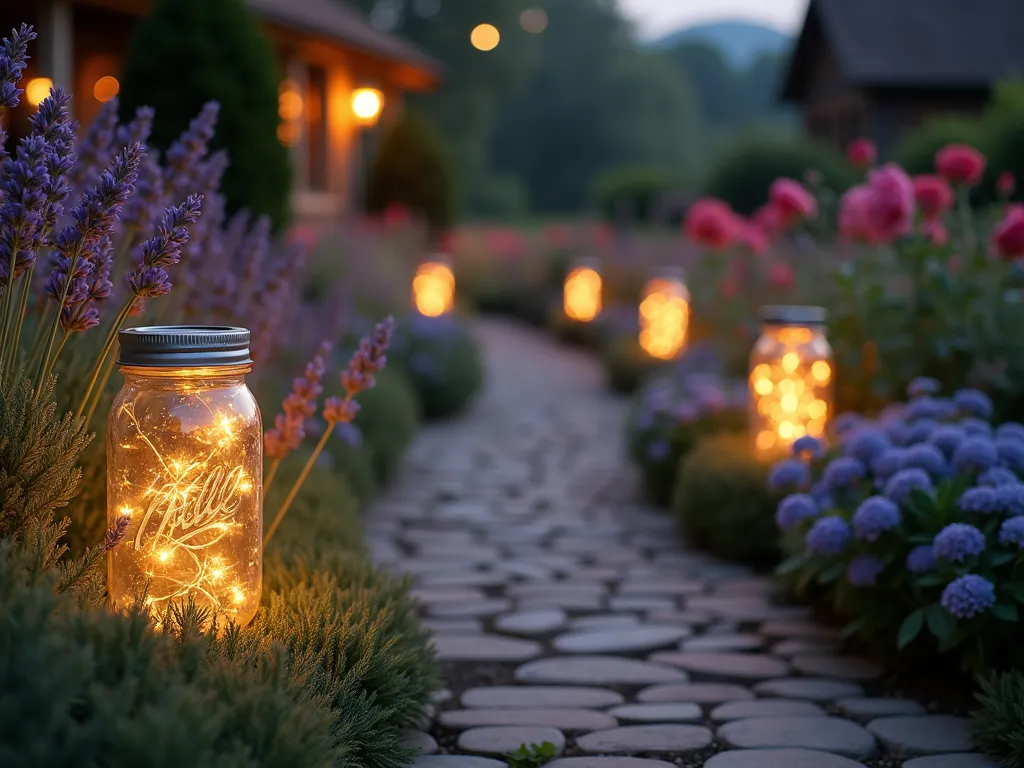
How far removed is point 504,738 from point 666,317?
21.7ft

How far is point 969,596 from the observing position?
2.62m

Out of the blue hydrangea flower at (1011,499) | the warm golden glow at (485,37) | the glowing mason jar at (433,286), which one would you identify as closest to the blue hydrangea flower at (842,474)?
the blue hydrangea flower at (1011,499)

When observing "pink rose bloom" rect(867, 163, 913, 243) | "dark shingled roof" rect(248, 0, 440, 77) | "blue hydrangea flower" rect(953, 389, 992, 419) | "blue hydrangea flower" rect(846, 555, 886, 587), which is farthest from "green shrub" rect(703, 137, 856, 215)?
"blue hydrangea flower" rect(846, 555, 886, 587)

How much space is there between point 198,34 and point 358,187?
10.7 m

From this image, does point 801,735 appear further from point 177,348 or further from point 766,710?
point 177,348

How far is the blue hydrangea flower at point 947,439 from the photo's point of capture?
323 centimetres

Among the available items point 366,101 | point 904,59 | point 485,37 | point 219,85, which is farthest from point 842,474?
point 485,37

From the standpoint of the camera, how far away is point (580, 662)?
326cm

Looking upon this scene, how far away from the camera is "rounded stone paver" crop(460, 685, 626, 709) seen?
2896 millimetres

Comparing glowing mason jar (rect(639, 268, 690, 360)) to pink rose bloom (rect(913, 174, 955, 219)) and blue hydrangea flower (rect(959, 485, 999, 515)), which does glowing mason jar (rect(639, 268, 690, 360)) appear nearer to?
pink rose bloom (rect(913, 174, 955, 219))

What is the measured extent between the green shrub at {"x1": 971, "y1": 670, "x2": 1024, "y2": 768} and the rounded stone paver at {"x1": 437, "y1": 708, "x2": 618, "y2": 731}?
86 cm

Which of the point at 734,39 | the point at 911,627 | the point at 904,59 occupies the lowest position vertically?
the point at 911,627

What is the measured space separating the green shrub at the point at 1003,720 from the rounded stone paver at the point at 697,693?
2.10 ft

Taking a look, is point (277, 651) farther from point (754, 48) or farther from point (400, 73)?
point (754, 48)
